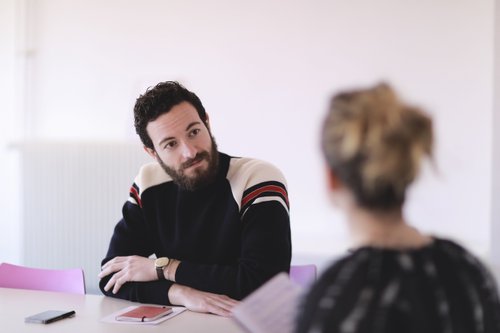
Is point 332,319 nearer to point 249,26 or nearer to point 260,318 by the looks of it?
point 260,318

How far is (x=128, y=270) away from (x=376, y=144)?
152cm

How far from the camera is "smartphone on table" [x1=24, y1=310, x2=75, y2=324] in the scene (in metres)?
1.89

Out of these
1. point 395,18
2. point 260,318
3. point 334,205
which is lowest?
point 260,318

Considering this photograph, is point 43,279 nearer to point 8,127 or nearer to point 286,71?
point 286,71

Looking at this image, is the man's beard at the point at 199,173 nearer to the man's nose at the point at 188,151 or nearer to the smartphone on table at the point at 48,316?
the man's nose at the point at 188,151

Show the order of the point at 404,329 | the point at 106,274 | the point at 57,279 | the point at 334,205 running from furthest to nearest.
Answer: the point at 57,279 < the point at 106,274 < the point at 334,205 < the point at 404,329

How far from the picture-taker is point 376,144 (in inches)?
35.8

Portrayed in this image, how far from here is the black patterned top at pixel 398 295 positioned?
2.86 feet

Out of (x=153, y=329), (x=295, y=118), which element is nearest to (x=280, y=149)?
(x=295, y=118)

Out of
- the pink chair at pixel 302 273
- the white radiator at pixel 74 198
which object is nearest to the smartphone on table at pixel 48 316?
A: the pink chair at pixel 302 273

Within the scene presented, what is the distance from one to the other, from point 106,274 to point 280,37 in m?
2.34

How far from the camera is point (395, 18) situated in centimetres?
384

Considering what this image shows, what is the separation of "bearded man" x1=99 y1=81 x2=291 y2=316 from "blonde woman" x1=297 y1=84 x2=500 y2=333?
1133 millimetres

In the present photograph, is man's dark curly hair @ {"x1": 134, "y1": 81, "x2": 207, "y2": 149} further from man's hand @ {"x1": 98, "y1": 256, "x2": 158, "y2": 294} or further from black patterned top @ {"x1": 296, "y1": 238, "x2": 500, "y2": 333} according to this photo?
black patterned top @ {"x1": 296, "y1": 238, "x2": 500, "y2": 333}
